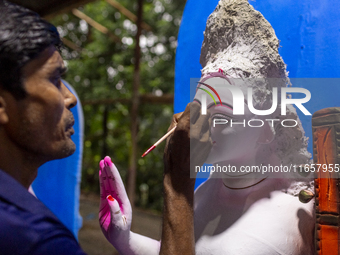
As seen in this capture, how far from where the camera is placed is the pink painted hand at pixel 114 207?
778mm

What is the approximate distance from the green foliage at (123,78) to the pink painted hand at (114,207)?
2.87 metres

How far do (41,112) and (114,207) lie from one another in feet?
0.96

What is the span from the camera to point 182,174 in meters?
0.71

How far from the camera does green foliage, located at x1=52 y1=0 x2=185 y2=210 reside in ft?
13.1

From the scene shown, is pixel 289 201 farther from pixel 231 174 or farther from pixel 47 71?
pixel 47 71

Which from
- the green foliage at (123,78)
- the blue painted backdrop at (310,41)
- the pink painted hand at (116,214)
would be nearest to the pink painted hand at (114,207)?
the pink painted hand at (116,214)

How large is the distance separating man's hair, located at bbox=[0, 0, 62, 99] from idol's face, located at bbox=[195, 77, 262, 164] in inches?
15.0

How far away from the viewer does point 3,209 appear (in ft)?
1.84

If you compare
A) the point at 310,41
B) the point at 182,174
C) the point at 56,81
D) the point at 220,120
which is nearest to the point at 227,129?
the point at 220,120

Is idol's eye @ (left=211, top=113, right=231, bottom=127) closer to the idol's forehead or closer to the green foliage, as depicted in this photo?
the idol's forehead

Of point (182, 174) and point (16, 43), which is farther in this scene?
point (182, 174)

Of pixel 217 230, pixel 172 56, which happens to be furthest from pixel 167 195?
pixel 172 56

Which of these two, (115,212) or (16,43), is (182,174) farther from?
(16,43)

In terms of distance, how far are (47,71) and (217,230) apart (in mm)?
553
